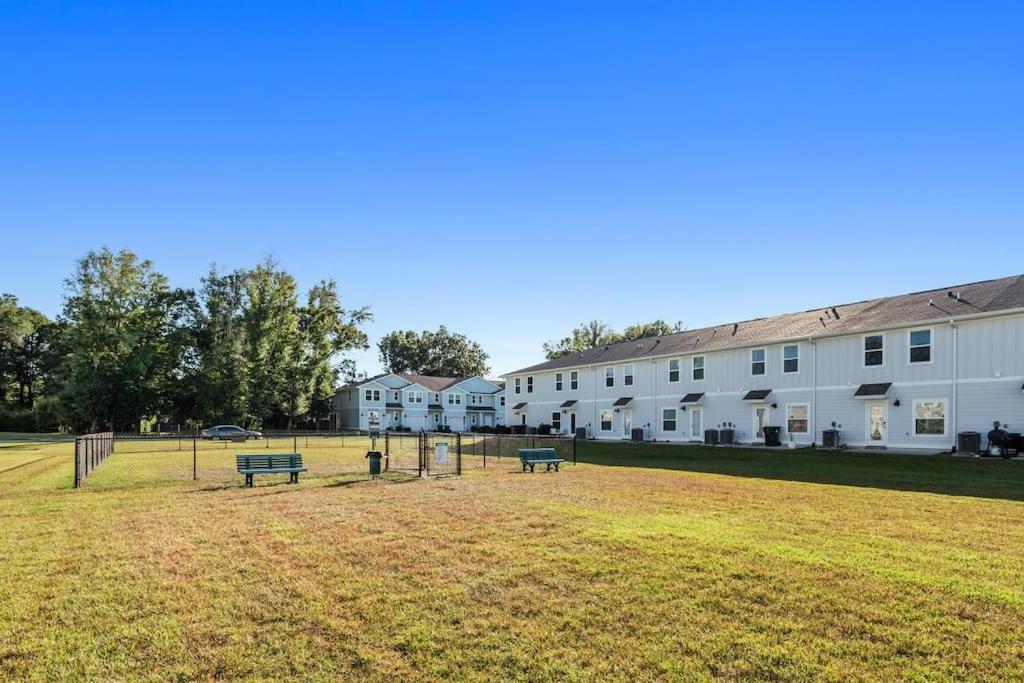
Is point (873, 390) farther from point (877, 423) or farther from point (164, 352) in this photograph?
point (164, 352)

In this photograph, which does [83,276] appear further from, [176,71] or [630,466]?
[630,466]

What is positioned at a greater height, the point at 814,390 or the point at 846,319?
the point at 846,319

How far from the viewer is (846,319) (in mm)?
31203

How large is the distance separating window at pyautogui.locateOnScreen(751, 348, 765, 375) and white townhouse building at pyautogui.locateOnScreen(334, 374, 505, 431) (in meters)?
43.5

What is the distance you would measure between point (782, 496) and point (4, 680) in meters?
12.5

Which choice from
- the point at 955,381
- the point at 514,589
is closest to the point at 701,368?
the point at 955,381

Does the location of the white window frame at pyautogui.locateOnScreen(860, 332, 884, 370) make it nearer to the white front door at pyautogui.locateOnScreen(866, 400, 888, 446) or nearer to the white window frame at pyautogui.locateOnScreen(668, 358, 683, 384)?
the white front door at pyautogui.locateOnScreen(866, 400, 888, 446)

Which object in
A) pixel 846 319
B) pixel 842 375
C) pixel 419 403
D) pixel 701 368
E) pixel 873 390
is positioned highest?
pixel 846 319

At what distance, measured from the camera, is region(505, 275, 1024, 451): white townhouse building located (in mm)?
24906

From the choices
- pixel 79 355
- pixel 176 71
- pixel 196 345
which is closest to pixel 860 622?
pixel 176 71

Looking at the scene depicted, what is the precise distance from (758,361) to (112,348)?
52.2m

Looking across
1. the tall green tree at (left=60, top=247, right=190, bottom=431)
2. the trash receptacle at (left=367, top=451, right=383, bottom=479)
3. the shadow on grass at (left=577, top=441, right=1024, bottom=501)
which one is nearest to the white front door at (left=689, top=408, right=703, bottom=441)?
the shadow on grass at (left=577, top=441, right=1024, bottom=501)

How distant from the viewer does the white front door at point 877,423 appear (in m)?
27.6

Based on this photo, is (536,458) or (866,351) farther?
(866,351)
